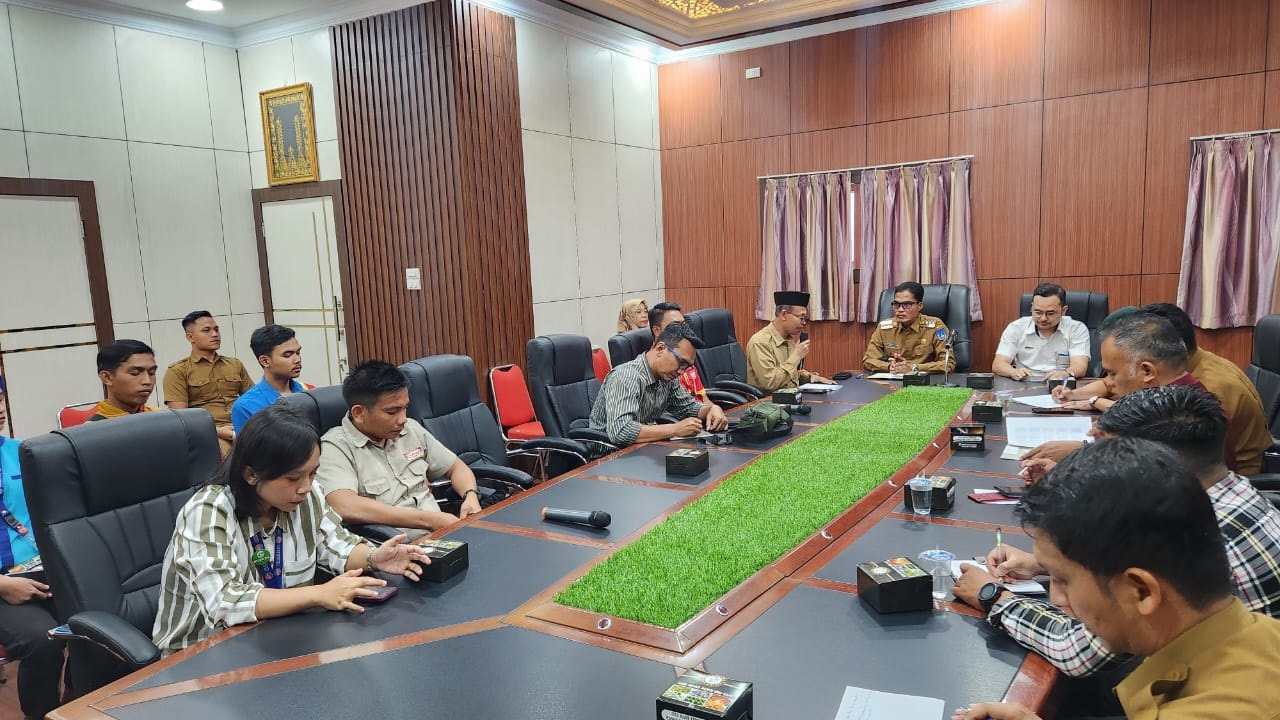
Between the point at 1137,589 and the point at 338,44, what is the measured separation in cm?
593

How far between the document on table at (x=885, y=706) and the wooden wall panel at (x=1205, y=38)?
18.5 ft

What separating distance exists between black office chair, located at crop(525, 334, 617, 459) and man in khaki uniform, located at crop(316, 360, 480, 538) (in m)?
1.18

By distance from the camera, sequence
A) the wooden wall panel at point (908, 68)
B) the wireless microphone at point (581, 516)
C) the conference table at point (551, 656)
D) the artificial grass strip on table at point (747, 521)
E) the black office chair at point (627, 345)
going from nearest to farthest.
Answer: the conference table at point (551, 656), the artificial grass strip on table at point (747, 521), the wireless microphone at point (581, 516), the black office chair at point (627, 345), the wooden wall panel at point (908, 68)

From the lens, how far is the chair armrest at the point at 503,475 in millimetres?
3271

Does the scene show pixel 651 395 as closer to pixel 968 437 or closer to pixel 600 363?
pixel 968 437

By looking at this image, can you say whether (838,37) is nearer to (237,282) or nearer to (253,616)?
(237,282)

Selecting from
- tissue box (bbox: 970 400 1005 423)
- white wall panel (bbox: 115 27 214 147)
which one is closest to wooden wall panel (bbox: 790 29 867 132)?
tissue box (bbox: 970 400 1005 423)

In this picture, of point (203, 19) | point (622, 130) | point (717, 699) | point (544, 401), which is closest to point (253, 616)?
point (717, 699)

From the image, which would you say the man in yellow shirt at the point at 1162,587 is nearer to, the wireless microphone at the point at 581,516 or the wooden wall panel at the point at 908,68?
the wireless microphone at the point at 581,516

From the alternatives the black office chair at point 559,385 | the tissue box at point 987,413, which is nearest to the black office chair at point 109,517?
the black office chair at point 559,385

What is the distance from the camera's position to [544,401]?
4.19m

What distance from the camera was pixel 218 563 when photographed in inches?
70.2

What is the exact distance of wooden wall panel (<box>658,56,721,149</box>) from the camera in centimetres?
→ 707

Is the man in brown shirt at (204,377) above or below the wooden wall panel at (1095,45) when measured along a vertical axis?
below
